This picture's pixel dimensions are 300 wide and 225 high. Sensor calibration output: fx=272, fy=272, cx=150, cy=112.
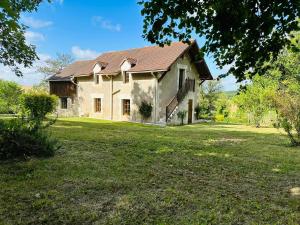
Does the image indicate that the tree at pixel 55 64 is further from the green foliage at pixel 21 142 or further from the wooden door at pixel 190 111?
the green foliage at pixel 21 142

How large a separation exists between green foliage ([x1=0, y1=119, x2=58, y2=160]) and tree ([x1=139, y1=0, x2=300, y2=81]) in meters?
4.04

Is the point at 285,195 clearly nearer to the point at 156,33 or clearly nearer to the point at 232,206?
the point at 232,206

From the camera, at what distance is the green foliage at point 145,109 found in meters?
22.2

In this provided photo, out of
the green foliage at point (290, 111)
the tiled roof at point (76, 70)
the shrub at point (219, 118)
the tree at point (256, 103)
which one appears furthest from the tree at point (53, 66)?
the green foliage at point (290, 111)

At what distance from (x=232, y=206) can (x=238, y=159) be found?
3910 mm

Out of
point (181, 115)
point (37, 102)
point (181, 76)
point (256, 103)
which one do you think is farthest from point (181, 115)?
point (37, 102)

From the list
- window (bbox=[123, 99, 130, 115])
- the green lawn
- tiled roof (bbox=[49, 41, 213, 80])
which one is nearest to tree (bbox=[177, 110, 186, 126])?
tiled roof (bbox=[49, 41, 213, 80])

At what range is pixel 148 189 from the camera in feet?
16.6

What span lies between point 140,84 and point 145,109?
225cm

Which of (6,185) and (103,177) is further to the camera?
(103,177)

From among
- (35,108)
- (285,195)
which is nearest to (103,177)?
(285,195)

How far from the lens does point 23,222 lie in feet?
11.9

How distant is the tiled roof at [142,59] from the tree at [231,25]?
609 inches

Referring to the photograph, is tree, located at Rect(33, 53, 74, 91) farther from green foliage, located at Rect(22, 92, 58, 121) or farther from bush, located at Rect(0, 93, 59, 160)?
bush, located at Rect(0, 93, 59, 160)
